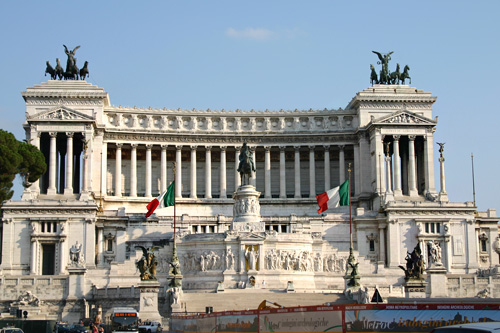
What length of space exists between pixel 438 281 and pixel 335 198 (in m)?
13.8

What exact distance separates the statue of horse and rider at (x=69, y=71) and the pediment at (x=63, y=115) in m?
6.94

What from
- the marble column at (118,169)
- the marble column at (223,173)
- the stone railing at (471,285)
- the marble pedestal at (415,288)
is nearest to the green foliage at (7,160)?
the marble column at (118,169)

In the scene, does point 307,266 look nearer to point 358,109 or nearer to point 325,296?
point 325,296

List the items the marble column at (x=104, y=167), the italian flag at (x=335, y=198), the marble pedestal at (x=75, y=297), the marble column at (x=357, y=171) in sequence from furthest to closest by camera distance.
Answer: the marble column at (x=357, y=171) < the marble column at (x=104, y=167) < the italian flag at (x=335, y=198) < the marble pedestal at (x=75, y=297)

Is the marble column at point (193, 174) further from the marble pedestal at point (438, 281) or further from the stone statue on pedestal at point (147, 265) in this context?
the stone statue on pedestal at point (147, 265)

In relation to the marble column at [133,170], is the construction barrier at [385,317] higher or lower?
lower

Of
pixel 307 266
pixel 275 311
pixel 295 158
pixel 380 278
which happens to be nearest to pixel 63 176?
pixel 295 158

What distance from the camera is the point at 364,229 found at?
3622 inches

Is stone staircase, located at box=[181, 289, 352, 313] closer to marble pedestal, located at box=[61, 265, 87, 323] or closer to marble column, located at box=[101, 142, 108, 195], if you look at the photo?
marble pedestal, located at box=[61, 265, 87, 323]

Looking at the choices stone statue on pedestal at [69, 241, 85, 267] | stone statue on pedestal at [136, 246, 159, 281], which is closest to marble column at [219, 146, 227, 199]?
stone statue on pedestal at [69, 241, 85, 267]

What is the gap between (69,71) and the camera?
103562 millimetres

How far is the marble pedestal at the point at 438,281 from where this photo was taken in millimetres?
72125

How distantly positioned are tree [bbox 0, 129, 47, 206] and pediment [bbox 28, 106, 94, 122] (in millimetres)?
12474

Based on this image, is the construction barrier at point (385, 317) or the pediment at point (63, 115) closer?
the construction barrier at point (385, 317)
